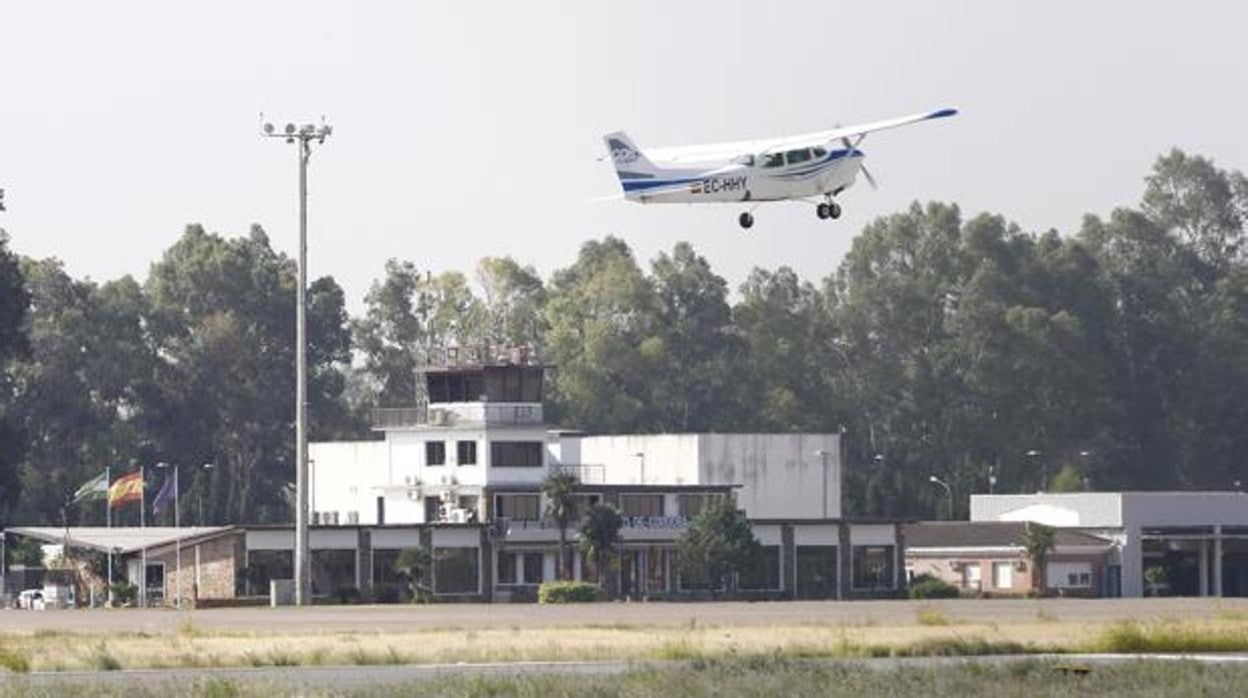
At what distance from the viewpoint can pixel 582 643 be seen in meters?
76.4

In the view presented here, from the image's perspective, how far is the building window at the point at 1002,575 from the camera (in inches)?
5630

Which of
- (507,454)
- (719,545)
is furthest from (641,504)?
(719,545)

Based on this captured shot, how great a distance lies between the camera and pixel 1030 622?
8969cm

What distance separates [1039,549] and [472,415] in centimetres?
2550

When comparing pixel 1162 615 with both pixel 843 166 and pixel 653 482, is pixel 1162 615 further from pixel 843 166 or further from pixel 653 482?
pixel 653 482

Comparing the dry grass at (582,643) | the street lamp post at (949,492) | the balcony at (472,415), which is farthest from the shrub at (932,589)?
the dry grass at (582,643)

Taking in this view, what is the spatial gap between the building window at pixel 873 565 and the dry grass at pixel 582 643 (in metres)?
55.4

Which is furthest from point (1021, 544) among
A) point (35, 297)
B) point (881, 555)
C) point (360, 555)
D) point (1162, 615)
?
point (35, 297)

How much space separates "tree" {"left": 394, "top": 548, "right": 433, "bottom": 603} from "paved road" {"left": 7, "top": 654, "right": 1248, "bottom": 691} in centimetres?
6355

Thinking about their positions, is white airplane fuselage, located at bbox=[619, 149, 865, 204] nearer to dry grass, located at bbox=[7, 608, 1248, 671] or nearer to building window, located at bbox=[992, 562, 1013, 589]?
dry grass, located at bbox=[7, 608, 1248, 671]

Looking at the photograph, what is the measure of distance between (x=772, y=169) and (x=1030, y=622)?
14.5 meters

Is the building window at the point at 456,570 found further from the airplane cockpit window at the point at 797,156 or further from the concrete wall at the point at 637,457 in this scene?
the airplane cockpit window at the point at 797,156

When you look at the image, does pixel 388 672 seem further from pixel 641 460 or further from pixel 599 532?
pixel 641 460

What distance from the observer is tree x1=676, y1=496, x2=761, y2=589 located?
136 metres
